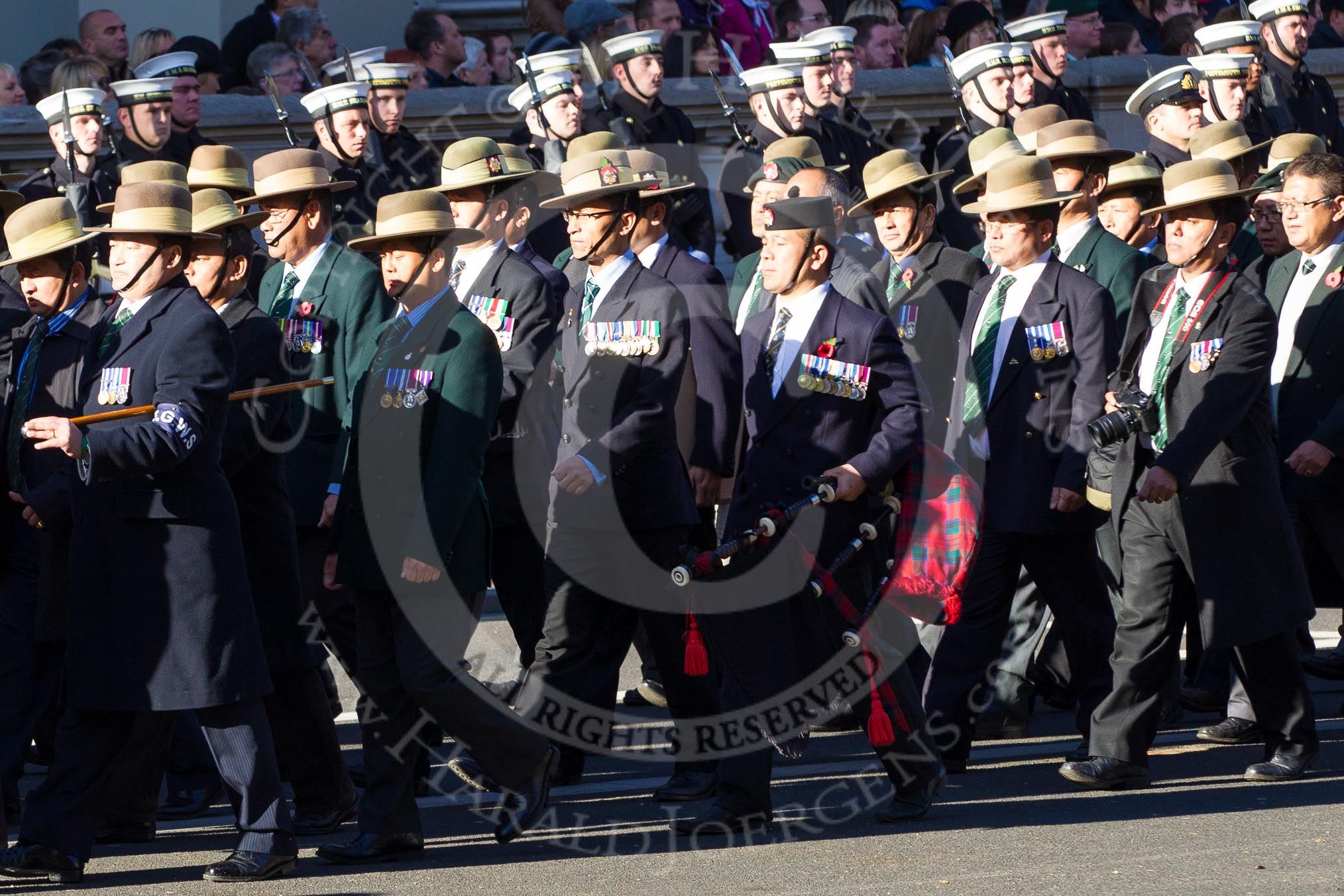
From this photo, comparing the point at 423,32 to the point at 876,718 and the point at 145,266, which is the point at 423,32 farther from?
the point at 876,718

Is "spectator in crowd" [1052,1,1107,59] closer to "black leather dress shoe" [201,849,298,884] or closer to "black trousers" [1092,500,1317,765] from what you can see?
"black trousers" [1092,500,1317,765]

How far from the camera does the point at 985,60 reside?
11266 mm

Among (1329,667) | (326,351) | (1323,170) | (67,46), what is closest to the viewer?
(326,351)

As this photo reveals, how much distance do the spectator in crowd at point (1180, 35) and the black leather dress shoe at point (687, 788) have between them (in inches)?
278

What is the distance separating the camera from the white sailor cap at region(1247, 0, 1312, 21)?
11.8 metres

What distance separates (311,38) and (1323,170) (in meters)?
6.04

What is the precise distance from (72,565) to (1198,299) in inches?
142

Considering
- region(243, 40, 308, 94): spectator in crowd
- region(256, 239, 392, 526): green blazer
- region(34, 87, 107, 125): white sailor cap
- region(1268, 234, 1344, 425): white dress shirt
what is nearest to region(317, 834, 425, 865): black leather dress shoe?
region(256, 239, 392, 526): green blazer

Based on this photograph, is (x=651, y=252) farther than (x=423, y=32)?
No

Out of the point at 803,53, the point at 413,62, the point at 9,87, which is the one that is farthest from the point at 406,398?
the point at 413,62

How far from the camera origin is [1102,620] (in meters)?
7.59

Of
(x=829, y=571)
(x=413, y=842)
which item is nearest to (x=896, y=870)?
(x=829, y=571)

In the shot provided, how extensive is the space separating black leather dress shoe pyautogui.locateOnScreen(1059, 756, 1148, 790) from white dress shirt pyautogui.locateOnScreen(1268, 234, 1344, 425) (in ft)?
6.88

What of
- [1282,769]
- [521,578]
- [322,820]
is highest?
[521,578]
